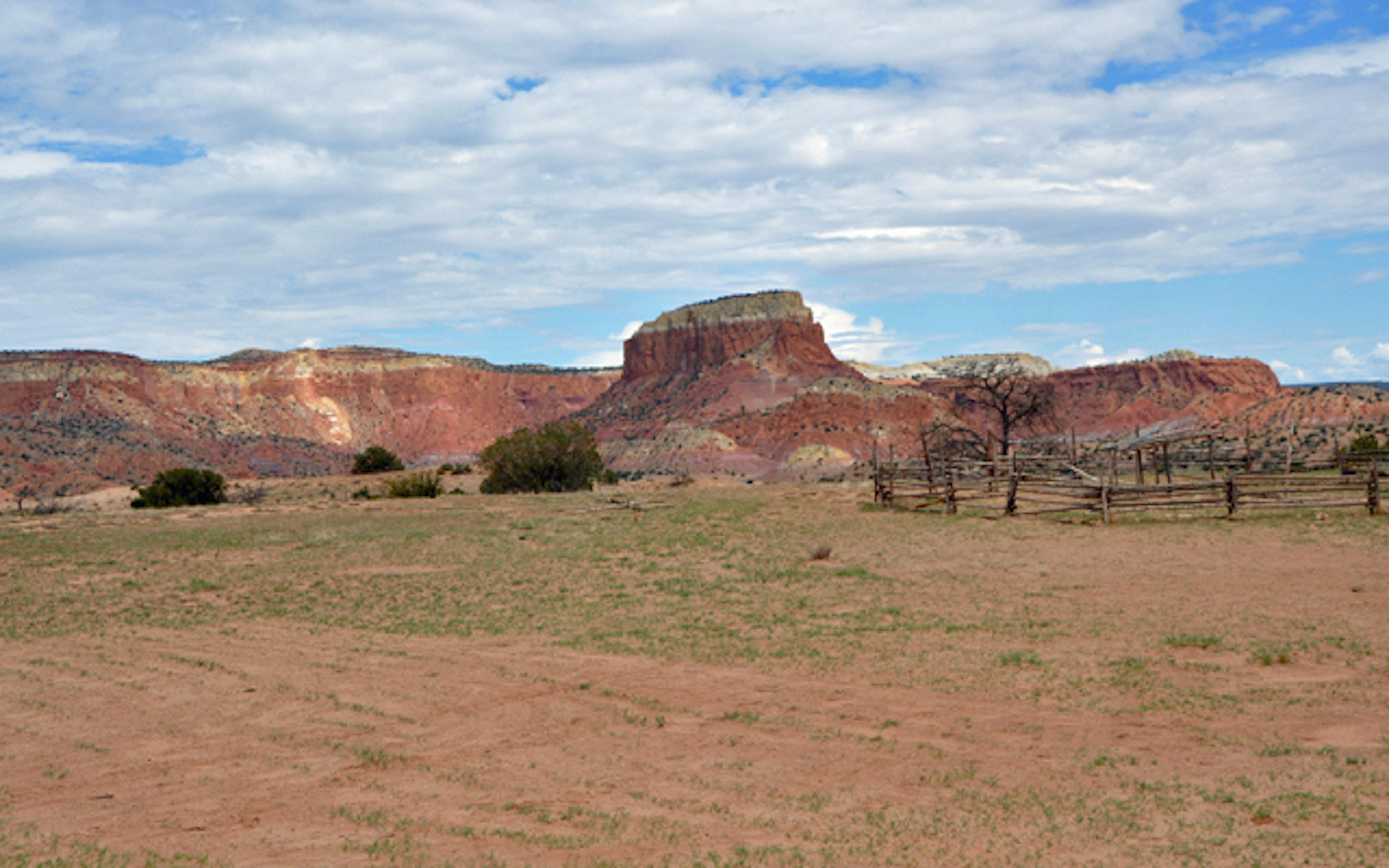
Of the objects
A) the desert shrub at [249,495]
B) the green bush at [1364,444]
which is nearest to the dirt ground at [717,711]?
the green bush at [1364,444]

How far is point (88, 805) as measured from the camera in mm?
6551

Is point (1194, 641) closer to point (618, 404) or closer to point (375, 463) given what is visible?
point (375, 463)

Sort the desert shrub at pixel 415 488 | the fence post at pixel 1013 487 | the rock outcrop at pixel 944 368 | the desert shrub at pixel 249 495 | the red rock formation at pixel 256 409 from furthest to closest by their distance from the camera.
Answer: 1. the rock outcrop at pixel 944 368
2. the red rock formation at pixel 256 409
3. the desert shrub at pixel 415 488
4. the desert shrub at pixel 249 495
5. the fence post at pixel 1013 487

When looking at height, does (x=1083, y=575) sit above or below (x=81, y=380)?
below

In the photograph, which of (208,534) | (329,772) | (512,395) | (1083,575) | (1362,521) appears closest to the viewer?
(329,772)

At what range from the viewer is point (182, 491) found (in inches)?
1593

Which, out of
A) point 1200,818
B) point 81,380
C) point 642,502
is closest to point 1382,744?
point 1200,818

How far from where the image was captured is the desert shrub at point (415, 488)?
128ft

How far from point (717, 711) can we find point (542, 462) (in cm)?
3277

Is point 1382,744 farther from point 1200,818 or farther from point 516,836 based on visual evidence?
point 516,836

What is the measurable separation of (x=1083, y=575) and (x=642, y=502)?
1592cm

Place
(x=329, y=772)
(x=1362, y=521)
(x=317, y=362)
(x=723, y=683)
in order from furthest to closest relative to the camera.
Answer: (x=317, y=362) → (x=1362, y=521) → (x=723, y=683) → (x=329, y=772)

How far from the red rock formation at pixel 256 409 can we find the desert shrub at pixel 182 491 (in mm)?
22541

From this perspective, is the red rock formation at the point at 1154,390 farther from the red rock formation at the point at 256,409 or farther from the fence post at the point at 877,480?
the fence post at the point at 877,480
